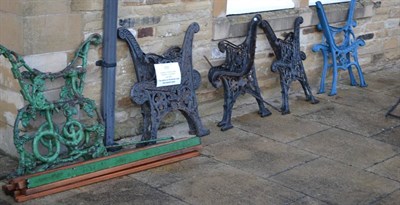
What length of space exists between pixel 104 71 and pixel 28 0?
2.90 ft

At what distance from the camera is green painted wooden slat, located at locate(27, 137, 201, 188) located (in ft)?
15.6

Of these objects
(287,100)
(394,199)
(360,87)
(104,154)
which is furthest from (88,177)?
(360,87)

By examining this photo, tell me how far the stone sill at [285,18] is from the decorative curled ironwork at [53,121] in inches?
60.1

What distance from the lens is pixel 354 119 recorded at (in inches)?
275

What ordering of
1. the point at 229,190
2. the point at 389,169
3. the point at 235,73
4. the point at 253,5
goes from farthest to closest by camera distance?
the point at 253,5, the point at 235,73, the point at 389,169, the point at 229,190

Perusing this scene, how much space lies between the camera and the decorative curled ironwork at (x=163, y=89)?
5793 mm

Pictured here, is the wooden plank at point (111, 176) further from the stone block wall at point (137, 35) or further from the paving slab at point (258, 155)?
the stone block wall at point (137, 35)

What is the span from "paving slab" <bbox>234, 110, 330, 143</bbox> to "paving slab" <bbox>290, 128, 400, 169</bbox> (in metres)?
0.12

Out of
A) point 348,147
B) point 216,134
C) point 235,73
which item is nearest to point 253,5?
point 235,73

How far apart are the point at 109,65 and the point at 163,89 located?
0.55 m

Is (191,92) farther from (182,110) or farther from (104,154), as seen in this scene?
(104,154)

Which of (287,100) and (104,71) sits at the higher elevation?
(104,71)

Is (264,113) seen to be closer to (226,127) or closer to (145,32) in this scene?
(226,127)

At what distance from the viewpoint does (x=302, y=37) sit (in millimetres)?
7656
